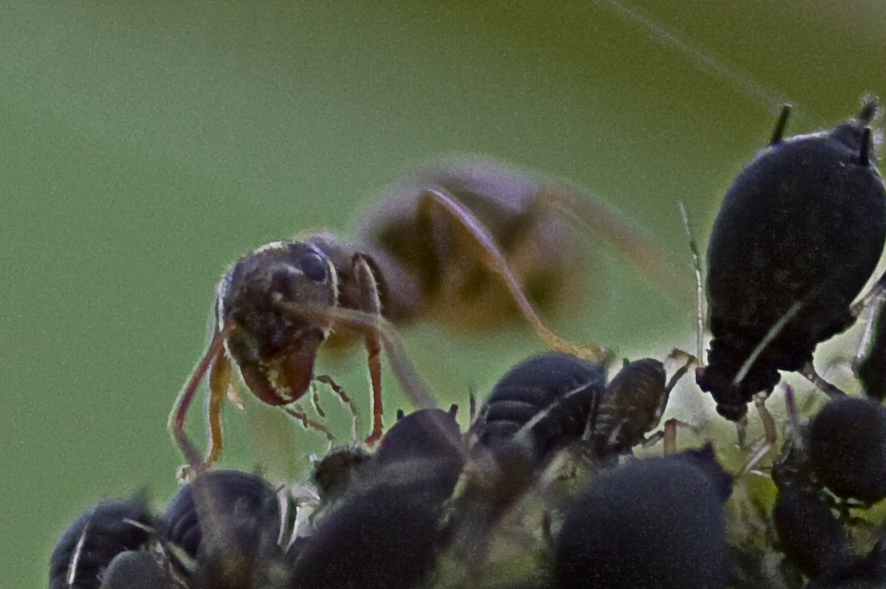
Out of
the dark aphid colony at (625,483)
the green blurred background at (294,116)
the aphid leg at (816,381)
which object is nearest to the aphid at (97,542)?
the dark aphid colony at (625,483)

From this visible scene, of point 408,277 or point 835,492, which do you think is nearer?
point 835,492

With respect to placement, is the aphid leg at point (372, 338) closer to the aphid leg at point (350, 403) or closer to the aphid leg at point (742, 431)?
the aphid leg at point (350, 403)

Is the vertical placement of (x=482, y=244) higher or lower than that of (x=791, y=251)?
lower

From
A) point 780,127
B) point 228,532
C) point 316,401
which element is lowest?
point 316,401

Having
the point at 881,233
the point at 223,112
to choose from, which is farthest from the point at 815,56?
the point at 881,233

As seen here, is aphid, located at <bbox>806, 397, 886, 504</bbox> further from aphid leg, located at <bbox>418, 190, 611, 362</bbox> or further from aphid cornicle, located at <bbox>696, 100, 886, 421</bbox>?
aphid leg, located at <bbox>418, 190, 611, 362</bbox>

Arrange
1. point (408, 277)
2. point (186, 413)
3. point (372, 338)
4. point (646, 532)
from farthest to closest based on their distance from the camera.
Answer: point (408, 277) < point (372, 338) < point (186, 413) < point (646, 532)

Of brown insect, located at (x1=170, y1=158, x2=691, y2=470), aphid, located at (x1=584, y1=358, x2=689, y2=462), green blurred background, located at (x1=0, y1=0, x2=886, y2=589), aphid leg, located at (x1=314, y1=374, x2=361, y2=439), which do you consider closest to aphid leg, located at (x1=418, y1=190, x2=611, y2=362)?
brown insect, located at (x1=170, y1=158, x2=691, y2=470)

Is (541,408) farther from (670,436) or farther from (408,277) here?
(408,277)

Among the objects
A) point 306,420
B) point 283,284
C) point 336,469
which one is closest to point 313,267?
point 283,284
